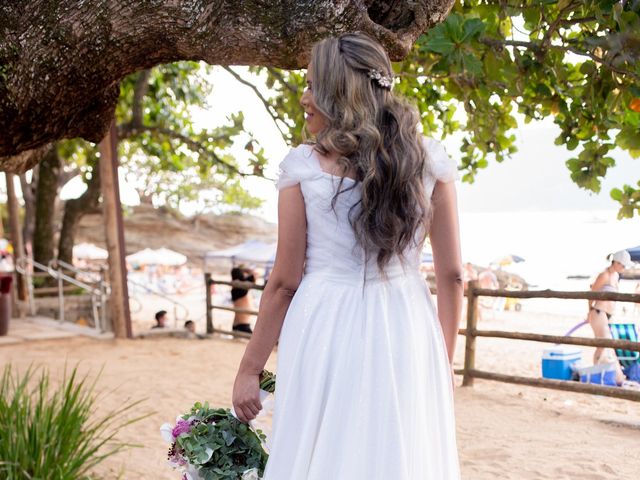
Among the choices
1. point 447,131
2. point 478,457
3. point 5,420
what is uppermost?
point 447,131

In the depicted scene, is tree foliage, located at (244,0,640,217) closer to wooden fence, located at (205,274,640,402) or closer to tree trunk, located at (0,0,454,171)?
tree trunk, located at (0,0,454,171)

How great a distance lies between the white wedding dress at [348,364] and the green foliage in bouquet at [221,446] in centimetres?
25

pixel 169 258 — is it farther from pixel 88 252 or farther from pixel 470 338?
pixel 470 338

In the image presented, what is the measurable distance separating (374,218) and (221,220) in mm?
29114

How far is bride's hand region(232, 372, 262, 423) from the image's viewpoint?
74.0 inches

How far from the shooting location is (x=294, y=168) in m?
1.78

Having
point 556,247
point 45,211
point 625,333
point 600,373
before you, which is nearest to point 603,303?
point 625,333

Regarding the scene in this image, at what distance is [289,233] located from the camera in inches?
70.5

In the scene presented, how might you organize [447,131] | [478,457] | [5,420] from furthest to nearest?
[447,131], [478,457], [5,420]

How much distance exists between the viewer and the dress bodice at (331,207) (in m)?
1.76

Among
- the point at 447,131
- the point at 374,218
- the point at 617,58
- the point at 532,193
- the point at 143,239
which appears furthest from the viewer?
the point at 532,193

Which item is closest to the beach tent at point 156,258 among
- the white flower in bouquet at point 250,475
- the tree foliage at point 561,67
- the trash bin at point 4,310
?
the trash bin at point 4,310

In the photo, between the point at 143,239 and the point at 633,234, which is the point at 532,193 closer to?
the point at 633,234


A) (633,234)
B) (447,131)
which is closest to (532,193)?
(633,234)
